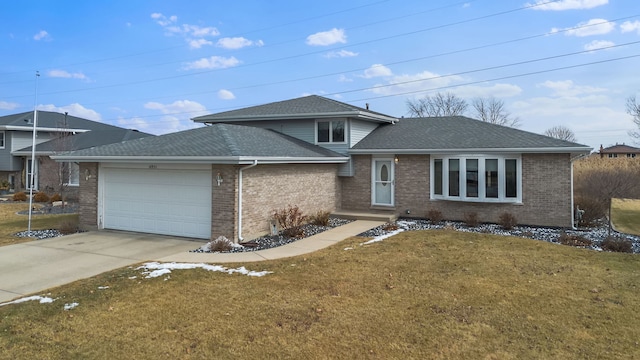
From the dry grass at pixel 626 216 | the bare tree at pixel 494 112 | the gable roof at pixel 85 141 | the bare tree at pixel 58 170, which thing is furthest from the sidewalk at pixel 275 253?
the bare tree at pixel 494 112

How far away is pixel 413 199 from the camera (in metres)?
15.8

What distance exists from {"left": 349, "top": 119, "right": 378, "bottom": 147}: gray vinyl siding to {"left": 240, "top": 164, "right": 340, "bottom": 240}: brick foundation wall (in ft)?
4.81

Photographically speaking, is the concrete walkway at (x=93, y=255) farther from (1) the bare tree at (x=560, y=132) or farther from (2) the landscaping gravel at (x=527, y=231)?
(1) the bare tree at (x=560, y=132)

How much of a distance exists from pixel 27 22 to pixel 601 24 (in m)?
26.4

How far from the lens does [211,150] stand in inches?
449

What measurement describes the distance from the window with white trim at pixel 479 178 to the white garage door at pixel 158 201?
342 inches

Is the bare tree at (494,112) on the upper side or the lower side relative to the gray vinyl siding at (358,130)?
upper

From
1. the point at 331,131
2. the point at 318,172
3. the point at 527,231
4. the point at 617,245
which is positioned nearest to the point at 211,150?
the point at 318,172

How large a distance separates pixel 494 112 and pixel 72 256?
1899 inches

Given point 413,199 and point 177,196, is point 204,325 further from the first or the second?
point 413,199

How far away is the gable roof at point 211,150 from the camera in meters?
11.1

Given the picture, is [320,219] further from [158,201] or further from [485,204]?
[485,204]

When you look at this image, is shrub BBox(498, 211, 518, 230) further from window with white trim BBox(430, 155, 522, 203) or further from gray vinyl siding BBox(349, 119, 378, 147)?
gray vinyl siding BBox(349, 119, 378, 147)

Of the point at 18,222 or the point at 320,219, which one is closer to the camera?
the point at 320,219
